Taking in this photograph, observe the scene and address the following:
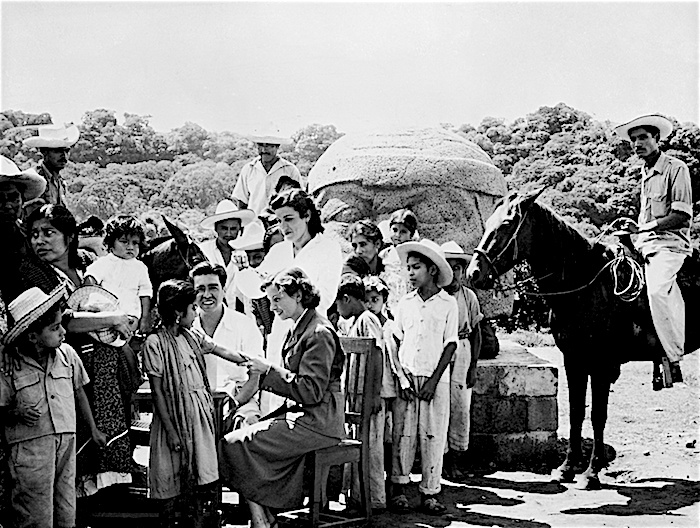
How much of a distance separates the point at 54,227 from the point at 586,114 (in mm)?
33896

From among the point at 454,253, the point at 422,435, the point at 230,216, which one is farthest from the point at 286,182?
the point at 422,435

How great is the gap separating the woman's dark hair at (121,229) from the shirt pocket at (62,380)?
1896mm

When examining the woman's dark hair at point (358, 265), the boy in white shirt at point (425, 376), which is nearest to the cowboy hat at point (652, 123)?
the boy in white shirt at point (425, 376)

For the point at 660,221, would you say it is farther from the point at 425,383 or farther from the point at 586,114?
the point at 586,114

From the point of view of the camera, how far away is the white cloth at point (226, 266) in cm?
655

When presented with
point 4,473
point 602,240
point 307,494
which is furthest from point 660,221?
point 4,473

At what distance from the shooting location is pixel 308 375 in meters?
4.29

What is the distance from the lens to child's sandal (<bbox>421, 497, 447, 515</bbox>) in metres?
5.35

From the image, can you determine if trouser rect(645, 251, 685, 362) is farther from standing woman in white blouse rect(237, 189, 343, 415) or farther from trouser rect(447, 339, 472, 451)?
standing woman in white blouse rect(237, 189, 343, 415)

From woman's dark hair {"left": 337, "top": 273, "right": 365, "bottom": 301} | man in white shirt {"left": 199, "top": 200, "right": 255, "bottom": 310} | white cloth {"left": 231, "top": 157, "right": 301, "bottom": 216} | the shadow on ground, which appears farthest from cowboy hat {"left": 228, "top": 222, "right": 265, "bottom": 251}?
the shadow on ground

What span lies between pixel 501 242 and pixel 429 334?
1.30 meters

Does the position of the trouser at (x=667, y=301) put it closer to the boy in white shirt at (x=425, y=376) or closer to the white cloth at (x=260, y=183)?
the boy in white shirt at (x=425, y=376)

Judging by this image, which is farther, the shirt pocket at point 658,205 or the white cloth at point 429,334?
the shirt pocket at point 658,205

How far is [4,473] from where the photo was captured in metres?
3.54
